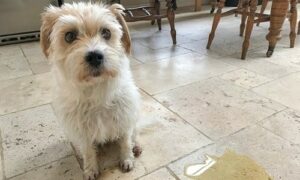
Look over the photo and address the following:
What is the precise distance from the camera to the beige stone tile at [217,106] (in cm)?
164

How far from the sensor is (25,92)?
2131mm

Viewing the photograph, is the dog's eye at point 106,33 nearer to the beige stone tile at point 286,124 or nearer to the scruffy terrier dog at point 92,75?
the scruffy terrier dog at point 92,75

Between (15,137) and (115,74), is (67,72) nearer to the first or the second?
(115,74)

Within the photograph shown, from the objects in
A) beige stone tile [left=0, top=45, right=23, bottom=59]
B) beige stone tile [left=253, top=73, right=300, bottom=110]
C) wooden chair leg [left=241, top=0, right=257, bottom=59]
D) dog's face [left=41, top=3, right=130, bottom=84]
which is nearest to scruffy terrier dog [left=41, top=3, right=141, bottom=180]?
dog's face [left=41, top=3, right=130, bottom=84]

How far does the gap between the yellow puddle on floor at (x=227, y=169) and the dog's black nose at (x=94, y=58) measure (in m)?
0.65

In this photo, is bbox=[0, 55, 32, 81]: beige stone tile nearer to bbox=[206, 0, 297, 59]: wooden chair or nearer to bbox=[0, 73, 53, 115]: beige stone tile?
bbox=[0, 73, 53, 115]: beige stone tile

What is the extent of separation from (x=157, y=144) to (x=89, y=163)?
0.38m

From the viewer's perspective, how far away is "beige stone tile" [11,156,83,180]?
1.32 metres

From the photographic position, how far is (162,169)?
52.1 inches

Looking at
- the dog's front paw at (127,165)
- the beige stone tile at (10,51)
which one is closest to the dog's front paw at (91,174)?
the dog's front paw at (127,165)

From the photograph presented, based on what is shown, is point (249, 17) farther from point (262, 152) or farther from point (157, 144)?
point (157, 144)

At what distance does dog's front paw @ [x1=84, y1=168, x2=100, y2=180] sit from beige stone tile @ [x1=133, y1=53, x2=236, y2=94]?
871mm

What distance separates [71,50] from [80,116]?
0.29m

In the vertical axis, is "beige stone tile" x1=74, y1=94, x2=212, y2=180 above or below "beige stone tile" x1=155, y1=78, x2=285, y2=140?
below
